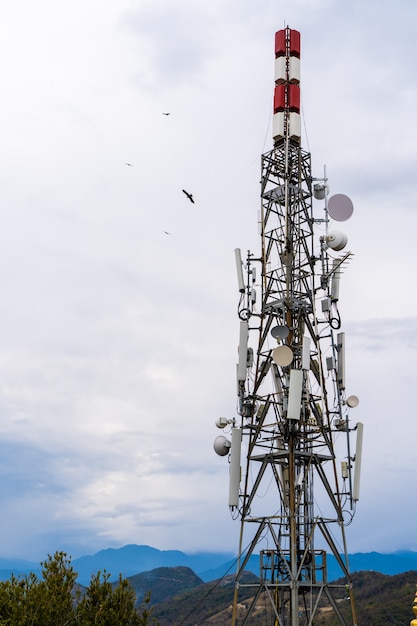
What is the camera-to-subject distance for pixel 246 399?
2820cm

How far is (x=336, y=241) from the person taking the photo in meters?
29.6

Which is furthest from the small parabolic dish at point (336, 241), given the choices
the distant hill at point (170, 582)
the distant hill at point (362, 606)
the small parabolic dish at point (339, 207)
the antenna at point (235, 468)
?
the distant hill at point (170, 582)

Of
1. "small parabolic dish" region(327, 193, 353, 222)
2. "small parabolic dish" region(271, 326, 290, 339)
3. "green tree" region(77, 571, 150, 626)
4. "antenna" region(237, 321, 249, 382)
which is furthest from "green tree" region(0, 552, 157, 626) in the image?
"small parabolic dish" region(327, 193, 353, 222)

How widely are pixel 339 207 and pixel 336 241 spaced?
1536 millimetres

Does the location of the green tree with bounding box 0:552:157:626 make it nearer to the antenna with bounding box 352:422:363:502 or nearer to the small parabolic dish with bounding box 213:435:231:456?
the small parabolic dish with bounding box 213:435:231:456

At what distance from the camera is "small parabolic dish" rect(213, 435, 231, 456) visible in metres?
28.0

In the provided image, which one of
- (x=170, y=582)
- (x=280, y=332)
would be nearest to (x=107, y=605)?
(x=280, y=332)

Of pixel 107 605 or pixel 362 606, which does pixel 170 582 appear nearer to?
pixel 362 606

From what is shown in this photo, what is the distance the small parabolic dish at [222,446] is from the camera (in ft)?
91.9

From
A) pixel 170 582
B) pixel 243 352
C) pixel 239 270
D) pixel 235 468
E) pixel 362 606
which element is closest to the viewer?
pixel 235 468

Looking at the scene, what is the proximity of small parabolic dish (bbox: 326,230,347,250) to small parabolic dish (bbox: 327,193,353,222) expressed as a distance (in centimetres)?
82

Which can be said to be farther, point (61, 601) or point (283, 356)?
point (283, 356)

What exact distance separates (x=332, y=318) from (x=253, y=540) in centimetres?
857

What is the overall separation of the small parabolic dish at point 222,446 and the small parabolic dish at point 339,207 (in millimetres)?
9610
